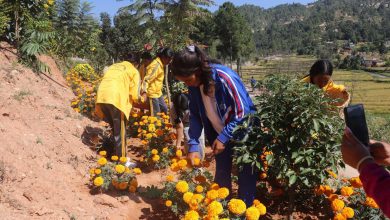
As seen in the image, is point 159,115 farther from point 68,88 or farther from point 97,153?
point 68,88

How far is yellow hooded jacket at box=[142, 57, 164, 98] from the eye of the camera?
5949mm

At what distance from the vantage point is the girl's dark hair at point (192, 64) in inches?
112

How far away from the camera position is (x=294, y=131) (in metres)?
2.88

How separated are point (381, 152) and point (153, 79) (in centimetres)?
480

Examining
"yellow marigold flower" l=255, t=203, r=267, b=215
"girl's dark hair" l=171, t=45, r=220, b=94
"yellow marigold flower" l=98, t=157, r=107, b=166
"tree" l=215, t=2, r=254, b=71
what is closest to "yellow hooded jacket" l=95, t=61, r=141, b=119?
"yellow marigold flower" l=98, t=157, r=107, b=166

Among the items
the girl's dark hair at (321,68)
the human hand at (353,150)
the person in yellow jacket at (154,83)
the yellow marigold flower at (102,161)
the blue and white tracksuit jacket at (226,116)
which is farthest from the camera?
the person in yellow jacket at (154,83)

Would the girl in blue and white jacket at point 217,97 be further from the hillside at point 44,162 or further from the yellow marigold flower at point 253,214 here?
the hillside at point 44,162

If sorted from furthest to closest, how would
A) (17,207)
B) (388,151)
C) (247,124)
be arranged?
1. (17,207)
2. (247,124)
3. (388,151)

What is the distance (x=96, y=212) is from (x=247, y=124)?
6.01ft

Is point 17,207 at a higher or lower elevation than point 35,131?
lower

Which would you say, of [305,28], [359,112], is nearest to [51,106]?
[359,112]

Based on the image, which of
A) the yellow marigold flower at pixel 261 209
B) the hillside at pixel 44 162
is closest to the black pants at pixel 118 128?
the hillside at pixel 44 162

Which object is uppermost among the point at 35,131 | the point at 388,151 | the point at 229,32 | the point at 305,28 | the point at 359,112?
the point at 305,28

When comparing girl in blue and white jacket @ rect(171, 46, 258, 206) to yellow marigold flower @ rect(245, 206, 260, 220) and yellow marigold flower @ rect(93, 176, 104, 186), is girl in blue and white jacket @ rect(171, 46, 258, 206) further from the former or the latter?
yellow marigold flower @ rect(93, 176, 104, 186)
